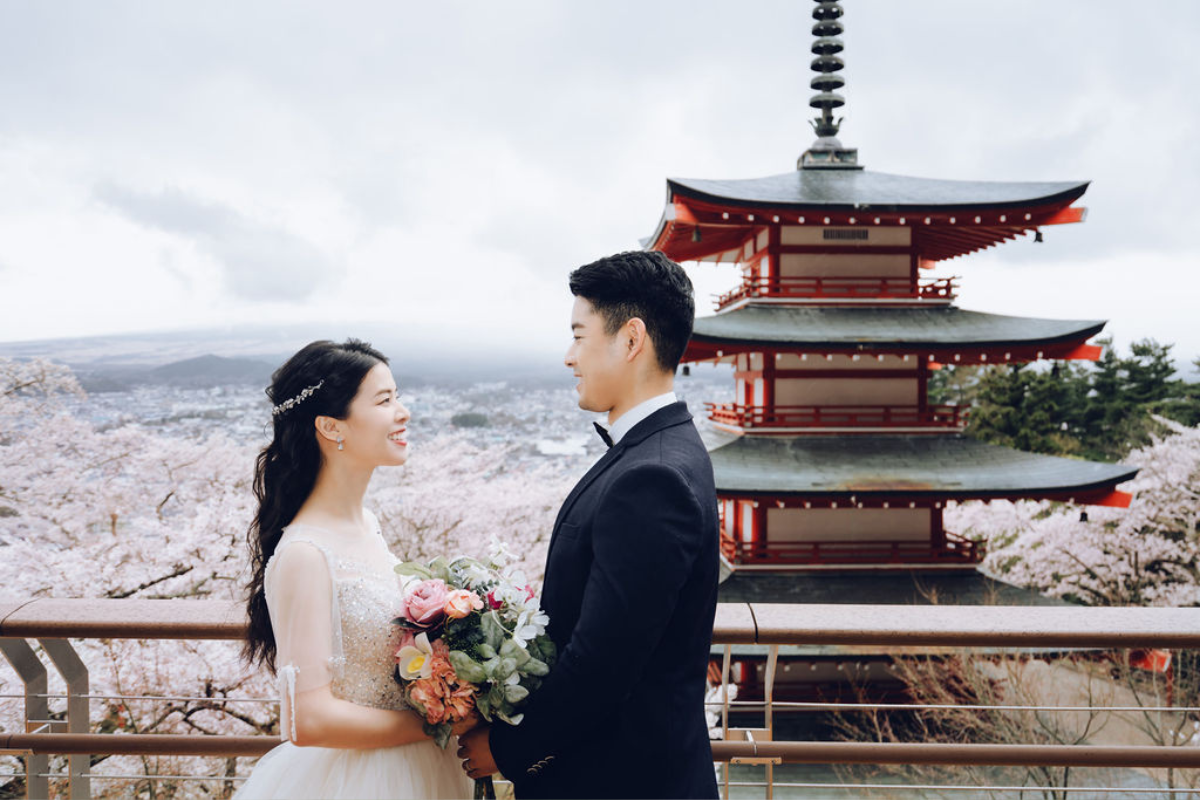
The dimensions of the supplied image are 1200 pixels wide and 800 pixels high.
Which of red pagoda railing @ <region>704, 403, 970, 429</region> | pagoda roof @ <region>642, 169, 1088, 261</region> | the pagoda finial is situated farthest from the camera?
the pagoda finial

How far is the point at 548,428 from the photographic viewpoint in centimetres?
2306

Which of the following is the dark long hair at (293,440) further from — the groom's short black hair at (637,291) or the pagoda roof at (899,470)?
the pagoda roof at (899,470)

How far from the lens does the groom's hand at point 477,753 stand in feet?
5.08

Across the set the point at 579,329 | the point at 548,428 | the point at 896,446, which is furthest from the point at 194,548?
the point at 548,428

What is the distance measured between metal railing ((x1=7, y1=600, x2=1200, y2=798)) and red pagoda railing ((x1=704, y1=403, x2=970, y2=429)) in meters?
6.57

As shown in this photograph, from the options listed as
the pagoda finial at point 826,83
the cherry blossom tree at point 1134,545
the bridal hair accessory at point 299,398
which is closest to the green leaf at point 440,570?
the bridal hair accessory at point 299,398

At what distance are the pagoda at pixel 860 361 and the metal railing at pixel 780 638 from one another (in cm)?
569

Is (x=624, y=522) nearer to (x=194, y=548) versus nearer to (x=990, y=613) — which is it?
(x=990, y=613)

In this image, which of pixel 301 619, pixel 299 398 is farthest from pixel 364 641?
pixel 299 398

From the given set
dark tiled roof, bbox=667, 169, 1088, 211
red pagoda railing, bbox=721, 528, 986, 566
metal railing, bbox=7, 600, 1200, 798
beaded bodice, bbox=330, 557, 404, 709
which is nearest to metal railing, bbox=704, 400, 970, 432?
red pagoda railing, bbox=721, 528, 986, 566

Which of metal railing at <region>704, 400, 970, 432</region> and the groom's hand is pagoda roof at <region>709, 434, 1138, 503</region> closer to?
metal railing at <region>704, 400, 970, 432</region>

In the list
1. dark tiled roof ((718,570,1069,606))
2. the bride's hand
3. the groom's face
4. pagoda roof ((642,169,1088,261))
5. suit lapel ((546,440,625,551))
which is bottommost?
dark tiled roof ((718,570,1069,606))

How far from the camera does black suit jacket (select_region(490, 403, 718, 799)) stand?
4.20 feet

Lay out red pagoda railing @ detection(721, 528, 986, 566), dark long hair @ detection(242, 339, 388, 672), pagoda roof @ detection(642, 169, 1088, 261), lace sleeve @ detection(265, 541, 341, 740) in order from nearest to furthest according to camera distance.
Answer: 1. lace sleeve @ detection(265, 541, 341, 740)
2. dark long hair @ detection(242, 339, 388, 672)
3. pagoda roof @ detection(642, 169, 1088, 261)
4. red pagoda railing @ detection(721, 528, 986, 566)
